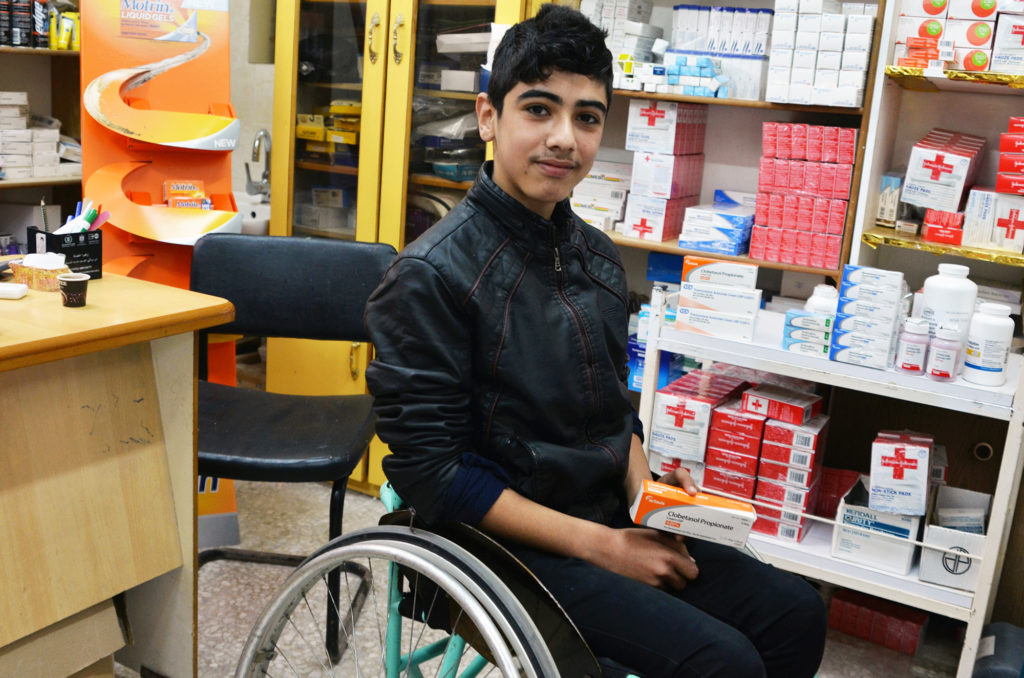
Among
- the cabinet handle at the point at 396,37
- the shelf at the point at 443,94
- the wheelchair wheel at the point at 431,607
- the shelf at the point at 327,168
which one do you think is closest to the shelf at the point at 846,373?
the wheelchair wheel at the point at 431,607

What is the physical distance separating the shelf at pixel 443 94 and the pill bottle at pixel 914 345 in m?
1.64

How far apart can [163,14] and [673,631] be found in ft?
7.84

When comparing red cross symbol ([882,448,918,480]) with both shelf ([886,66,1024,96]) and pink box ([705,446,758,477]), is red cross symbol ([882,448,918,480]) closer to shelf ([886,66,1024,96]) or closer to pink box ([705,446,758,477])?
pink box ([705,446,758,477])

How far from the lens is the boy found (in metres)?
1.39

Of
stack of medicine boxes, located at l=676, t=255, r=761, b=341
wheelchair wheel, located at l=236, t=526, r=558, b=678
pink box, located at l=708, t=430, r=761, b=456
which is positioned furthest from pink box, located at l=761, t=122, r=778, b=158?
wheelchair wheel, located at l=236, t=526, r=558, b=678

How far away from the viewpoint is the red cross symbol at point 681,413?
249cm

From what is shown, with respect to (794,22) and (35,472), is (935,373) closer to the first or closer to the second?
(794,22)

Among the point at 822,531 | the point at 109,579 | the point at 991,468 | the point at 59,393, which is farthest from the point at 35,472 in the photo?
the point at 991,468

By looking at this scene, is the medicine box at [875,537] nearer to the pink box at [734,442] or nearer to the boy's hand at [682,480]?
the pink box at [734,442]

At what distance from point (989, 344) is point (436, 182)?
6.09 ft

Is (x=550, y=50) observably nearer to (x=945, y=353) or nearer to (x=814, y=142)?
(x=945, y=353)

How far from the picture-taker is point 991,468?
9.05 ft

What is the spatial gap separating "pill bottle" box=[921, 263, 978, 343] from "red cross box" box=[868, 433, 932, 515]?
0.93 feet

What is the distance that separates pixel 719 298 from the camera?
240 cm
